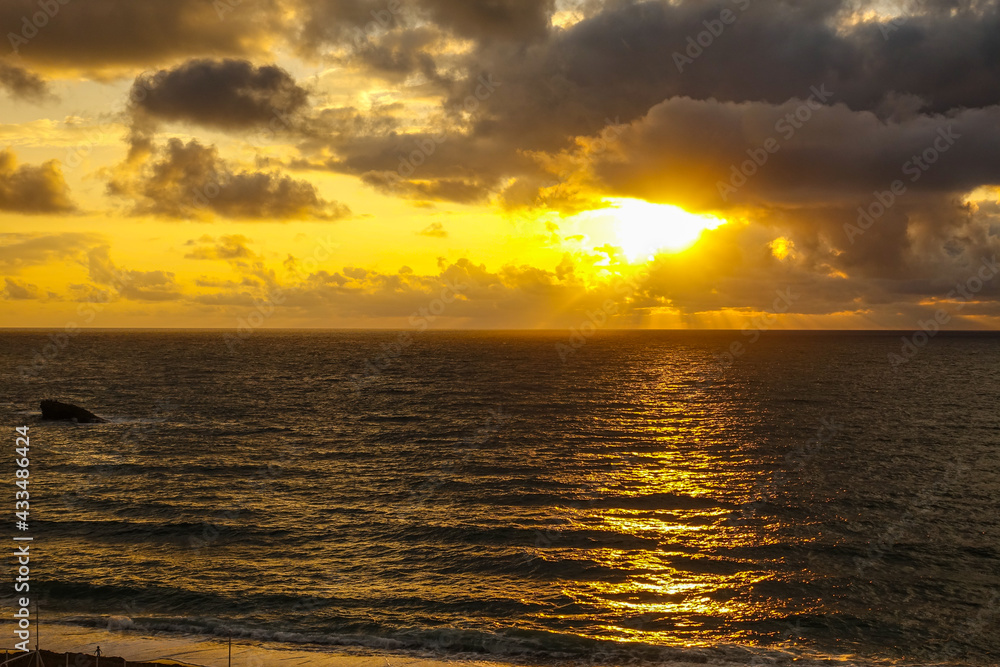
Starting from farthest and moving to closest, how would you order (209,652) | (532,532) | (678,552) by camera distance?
(532,532), (678,552), (209,652)

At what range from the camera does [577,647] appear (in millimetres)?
25156

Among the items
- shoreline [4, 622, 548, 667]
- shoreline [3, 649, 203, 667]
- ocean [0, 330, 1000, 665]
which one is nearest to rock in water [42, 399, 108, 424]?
ocean [0, 330, 1000, 665]

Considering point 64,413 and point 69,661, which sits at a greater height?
point 69,661

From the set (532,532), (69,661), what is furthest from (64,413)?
(69,661)

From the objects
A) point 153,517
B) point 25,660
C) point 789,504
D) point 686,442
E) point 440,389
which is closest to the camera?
point 25,660

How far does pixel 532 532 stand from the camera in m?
37.2

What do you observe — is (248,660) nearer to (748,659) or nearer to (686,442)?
(748,659)

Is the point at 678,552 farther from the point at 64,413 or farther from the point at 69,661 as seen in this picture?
the point at 64,413

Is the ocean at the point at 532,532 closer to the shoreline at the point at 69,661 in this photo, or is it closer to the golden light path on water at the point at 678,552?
the golden light path on water at the point at 678,552

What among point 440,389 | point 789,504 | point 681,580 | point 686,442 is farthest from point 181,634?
point 440,389

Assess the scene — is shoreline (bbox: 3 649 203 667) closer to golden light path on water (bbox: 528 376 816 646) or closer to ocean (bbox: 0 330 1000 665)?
ocean (bbox: 0 330 1000 665)

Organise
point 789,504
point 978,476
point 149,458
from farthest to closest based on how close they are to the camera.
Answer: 1. point 149,458
2. point 978,476
3. point 789,504

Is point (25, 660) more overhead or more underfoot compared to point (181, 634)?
more overhead

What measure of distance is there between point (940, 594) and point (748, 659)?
1167 centimetres
